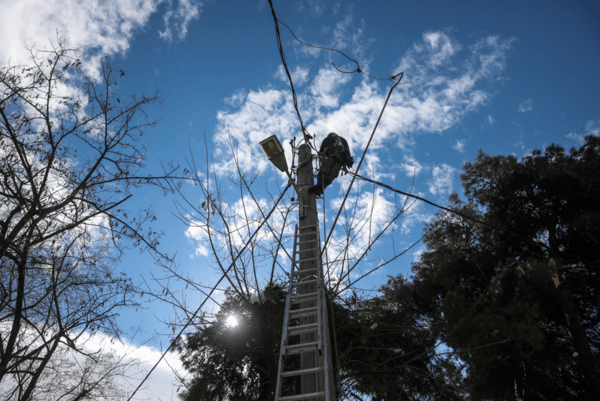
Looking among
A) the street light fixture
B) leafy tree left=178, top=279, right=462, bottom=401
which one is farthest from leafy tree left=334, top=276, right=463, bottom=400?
the street light fixture

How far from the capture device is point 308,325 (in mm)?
3242

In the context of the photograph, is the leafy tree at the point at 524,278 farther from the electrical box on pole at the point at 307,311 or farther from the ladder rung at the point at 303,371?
the ladder rung at the point at 303,371

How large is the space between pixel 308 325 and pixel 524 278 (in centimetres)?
1248

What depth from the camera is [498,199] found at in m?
15.0

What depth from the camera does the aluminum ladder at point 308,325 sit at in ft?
9.13

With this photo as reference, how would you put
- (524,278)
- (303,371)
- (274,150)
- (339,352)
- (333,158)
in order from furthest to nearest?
(524,278) → (339,352) → (333,158) → (274,150) → (303,371)

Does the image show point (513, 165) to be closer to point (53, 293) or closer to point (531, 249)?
point (531, 249)

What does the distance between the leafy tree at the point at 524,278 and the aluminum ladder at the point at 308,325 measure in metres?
6.36

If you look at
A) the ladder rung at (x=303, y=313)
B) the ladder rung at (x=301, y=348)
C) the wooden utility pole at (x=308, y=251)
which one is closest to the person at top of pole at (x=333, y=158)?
the wooden utility pole at (x=308, y=251)

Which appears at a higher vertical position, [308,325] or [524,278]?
[524,278]

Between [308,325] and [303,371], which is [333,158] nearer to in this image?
[308,325]

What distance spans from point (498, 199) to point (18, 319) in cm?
1662

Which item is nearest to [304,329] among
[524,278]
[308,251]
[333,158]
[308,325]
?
[308,325]

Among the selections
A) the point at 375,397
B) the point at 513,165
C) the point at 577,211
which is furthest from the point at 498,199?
the point at 375,397
